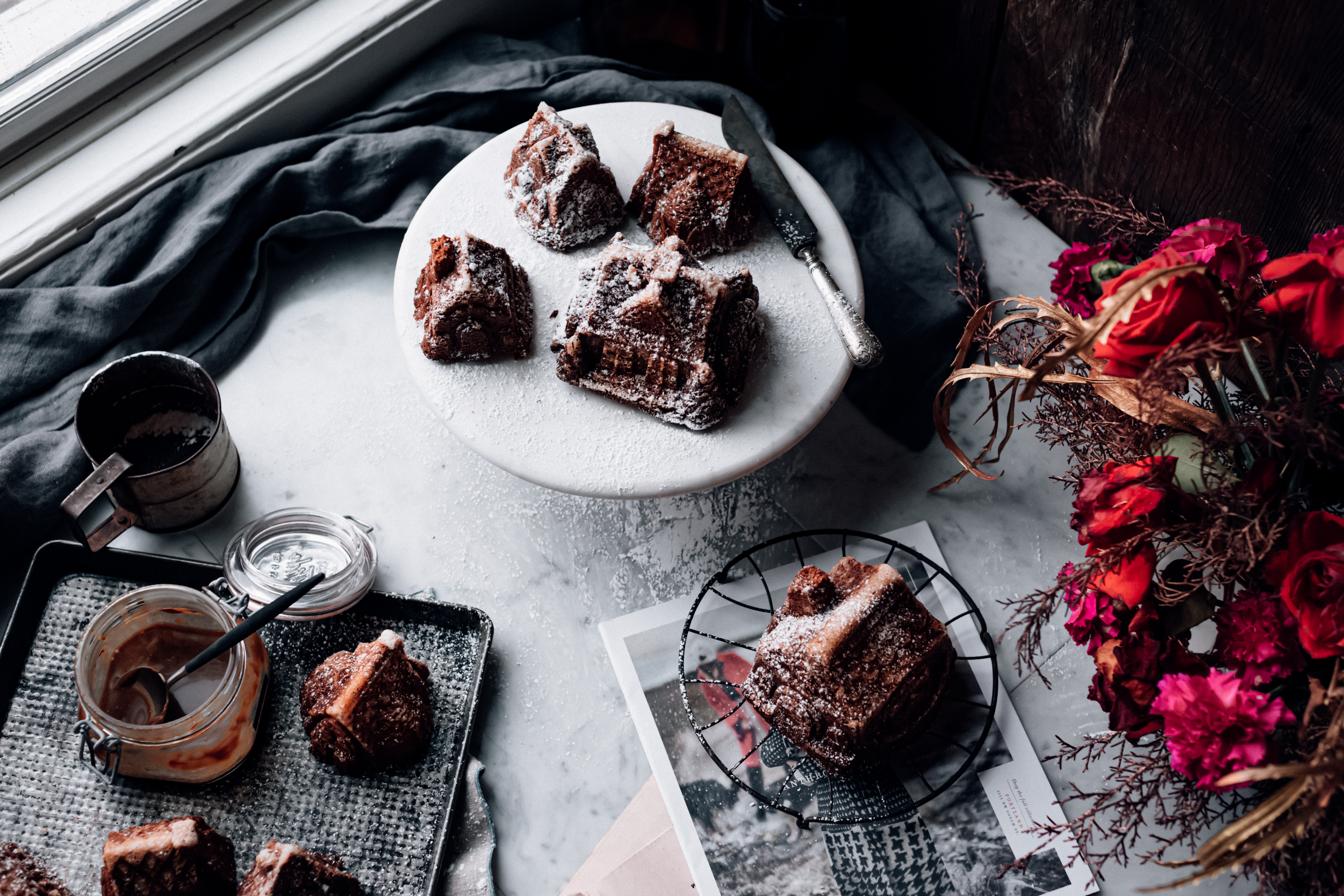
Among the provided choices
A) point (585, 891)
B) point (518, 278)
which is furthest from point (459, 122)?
point (585, 891)

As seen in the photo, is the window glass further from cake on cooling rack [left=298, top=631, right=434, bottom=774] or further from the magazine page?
the magazine page

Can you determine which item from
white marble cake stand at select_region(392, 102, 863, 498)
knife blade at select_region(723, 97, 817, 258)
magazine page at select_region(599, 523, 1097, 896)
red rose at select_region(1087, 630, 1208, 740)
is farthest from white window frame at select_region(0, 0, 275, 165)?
red rose at select_region(1087, 630, 1208, 740)

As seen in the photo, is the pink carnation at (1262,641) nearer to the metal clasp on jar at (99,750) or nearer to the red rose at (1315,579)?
the red rose at (1315,579)

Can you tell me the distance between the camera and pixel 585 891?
961 mm

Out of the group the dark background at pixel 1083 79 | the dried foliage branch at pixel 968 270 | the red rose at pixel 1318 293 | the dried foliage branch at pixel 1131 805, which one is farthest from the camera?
the dried foliage branch at pixel 968 270

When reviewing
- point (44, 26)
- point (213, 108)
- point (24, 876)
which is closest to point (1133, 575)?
point (24, 876)

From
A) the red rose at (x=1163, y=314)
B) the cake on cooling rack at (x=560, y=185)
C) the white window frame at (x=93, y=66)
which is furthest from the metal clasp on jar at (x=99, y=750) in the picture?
the red rose at (x=1163, y=314)

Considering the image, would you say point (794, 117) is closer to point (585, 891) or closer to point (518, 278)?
point (518, 278)

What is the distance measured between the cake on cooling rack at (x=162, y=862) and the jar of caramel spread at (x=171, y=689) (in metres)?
0.06

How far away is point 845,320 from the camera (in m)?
1.03

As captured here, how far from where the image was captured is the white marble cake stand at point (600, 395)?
966 millimetres

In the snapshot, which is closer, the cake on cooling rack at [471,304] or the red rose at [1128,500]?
the red rose at [1128,500]

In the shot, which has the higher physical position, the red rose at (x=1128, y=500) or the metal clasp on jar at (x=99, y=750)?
the red rose at (x=1128, y=500)

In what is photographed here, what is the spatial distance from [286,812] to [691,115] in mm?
841
